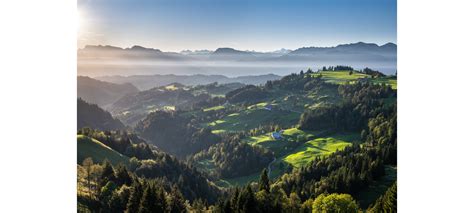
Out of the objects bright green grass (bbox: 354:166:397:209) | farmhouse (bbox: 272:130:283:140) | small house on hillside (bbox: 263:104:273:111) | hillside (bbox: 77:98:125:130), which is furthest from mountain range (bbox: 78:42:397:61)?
small house on hillside (bbox: 263:104:273:111)

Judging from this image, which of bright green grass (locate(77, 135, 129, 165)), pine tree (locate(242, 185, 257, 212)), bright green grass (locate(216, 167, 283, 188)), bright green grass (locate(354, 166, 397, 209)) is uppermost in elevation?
pine tree (locate(242, 185, 257, 212))

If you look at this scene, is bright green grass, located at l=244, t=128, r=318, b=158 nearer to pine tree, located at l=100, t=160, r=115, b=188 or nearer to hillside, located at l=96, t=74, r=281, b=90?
hillside, located at l=96, t=74, r=281, b=90

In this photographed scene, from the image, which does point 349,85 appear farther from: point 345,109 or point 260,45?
point 260,45

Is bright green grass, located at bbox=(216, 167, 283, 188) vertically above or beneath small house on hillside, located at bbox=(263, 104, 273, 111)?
beneath

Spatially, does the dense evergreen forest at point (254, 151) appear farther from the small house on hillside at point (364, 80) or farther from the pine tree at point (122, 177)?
the small house on hillside at point (364, 80)

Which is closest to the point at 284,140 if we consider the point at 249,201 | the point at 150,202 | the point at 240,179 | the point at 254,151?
the point at 254,151
